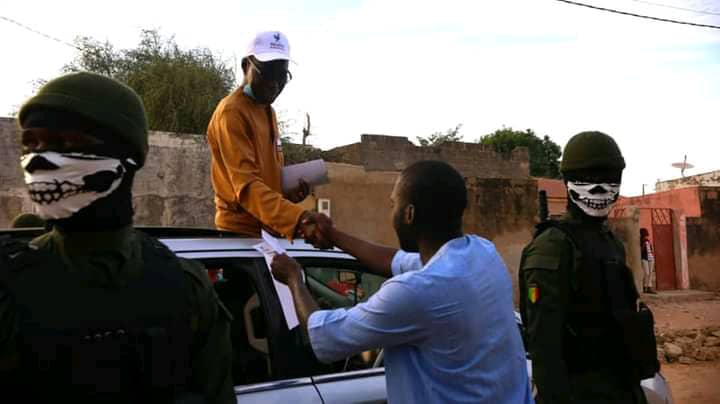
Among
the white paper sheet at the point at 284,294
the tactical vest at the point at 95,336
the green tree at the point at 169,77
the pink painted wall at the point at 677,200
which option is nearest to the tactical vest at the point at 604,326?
the white paper sheet at the point at 284,294

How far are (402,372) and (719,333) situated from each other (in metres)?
9.70

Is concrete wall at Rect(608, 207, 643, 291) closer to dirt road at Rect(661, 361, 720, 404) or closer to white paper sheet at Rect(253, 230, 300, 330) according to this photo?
dirt road at Rect(661, 361, 720, 404)

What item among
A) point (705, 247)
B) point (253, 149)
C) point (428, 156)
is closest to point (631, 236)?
point (705, 247)

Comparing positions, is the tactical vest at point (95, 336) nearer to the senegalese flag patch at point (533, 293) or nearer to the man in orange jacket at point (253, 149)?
the man in orange jacket at point (253, 149)

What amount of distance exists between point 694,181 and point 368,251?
3305 centimetres

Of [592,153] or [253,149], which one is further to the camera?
[253,149]

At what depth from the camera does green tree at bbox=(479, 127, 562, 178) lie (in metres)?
36.2

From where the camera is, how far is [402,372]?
1927mm

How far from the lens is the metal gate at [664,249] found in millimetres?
16297

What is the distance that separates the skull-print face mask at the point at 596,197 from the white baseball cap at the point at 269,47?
1.50 meters

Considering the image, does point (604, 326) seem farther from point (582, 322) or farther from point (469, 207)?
point (469, 207)

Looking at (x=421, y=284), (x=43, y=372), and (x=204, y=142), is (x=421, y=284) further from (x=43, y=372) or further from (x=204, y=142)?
(x=204, y=142)

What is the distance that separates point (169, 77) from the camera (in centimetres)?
1258

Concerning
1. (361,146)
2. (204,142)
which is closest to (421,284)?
(204,142)
